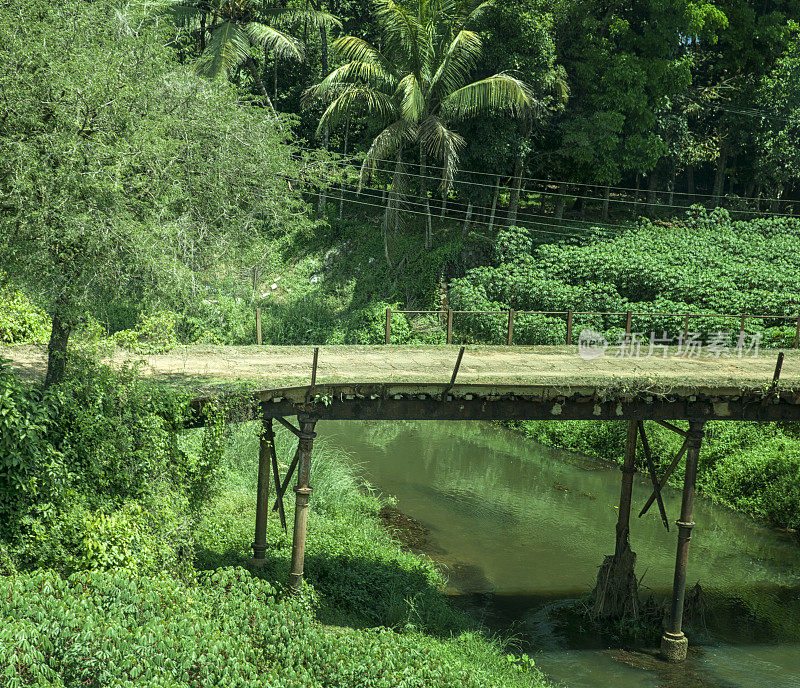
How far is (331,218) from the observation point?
38.4 meters

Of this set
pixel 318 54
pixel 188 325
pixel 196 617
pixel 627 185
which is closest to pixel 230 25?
pixel 318 54

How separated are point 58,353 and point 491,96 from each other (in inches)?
861

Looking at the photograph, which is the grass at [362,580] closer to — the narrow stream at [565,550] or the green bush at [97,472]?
the narrow stream at [565,550]

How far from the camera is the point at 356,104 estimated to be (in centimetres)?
3125

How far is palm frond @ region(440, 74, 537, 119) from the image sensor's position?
30.2m

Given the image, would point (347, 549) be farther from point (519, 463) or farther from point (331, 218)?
point (331, 218)

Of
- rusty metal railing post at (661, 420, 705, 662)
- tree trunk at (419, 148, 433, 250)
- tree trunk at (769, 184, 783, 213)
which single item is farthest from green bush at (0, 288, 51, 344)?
tree trunk at (769, 184, 783, 213)

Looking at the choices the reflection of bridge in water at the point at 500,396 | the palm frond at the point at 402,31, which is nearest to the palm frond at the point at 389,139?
the palm frond at the point at 402,31

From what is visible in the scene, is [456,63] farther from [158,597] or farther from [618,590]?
[158,597]

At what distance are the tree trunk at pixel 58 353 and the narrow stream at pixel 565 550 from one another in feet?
30.8

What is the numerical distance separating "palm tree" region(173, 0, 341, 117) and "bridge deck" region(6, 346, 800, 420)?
2047 centimetres

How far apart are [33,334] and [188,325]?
11417 mm

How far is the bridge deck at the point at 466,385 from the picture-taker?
13.7 meters

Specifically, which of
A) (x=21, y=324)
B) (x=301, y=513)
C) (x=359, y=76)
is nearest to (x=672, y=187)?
(x=359, y=76)
